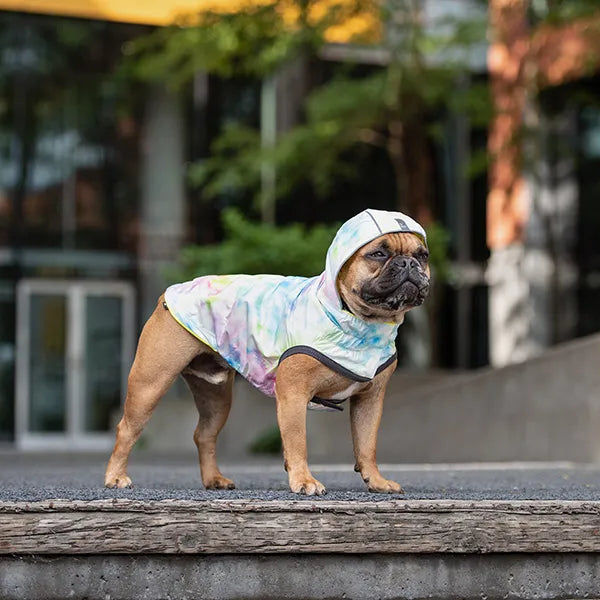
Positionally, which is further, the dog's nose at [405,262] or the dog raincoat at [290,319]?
the dog raincoat at [290,319]

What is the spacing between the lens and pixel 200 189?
1928 centimetres

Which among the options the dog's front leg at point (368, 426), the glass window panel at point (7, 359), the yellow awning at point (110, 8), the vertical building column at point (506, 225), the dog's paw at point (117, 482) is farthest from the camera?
the yellow awning at point (110, 8)

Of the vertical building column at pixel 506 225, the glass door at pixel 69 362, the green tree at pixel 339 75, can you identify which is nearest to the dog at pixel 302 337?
the green tree at pixel 339 75

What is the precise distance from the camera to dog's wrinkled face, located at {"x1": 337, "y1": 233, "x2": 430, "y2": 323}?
167 inches

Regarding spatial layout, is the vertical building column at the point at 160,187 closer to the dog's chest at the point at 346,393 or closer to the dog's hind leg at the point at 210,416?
the dog's hind leg at the point at 210,416

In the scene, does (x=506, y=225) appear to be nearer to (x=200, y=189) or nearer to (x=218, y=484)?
(x=200, y=189)

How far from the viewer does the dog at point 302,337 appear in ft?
14.2

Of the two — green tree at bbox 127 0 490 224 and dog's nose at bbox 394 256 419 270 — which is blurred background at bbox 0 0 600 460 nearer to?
green tree at bbox 127 0 490 224

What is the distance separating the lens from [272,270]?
14.3 metres

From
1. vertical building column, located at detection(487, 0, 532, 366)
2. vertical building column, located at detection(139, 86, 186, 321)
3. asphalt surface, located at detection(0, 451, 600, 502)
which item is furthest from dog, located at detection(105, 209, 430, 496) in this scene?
vertical building column, located at detection(139, 86, 186, 321)

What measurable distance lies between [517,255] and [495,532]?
15830 mm

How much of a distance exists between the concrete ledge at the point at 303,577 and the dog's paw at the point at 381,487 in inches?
30.0

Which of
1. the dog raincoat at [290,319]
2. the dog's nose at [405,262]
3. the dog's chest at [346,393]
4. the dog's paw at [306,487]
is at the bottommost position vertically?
the dog's paw at [306,487]

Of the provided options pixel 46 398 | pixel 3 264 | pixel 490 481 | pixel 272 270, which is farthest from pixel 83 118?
pixel 490 481
